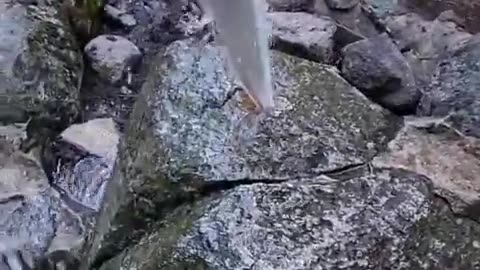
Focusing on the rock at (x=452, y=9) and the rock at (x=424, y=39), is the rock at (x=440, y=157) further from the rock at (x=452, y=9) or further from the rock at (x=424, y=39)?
the rock at (x=452, y=9)

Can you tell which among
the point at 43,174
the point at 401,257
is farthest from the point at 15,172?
the point at 401,257

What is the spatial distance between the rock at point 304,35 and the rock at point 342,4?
8cm

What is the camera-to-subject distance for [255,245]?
1.16 m

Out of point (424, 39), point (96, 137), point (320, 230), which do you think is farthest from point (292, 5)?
point (320, 230)

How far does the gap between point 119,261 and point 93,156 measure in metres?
0.60

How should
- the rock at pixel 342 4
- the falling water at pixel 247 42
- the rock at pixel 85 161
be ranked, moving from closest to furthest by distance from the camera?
1. the falling water at pixel 247 42
2. the rock at pixel 85 161
3. the rock at pixel 342 4

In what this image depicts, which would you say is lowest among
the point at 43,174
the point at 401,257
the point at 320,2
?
the point at 43,174

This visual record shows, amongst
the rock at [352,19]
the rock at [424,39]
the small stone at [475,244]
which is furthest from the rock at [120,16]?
the small stone at [475,244]

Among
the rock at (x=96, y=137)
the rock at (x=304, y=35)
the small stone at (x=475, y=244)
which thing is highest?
the small stone at (x=475, y=244)

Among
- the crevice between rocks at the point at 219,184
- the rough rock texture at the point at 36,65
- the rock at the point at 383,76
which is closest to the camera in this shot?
the crevice between rocks at the point at 219,184

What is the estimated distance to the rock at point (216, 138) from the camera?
4.26 ft

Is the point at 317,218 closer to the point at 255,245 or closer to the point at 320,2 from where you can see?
the point at 255,245

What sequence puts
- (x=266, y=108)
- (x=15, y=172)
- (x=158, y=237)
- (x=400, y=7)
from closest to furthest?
(x=158, y=237) < (x=266, y=108) < (x=15, y=172) < (x=400, y=7)

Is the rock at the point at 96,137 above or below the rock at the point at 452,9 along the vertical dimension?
below
